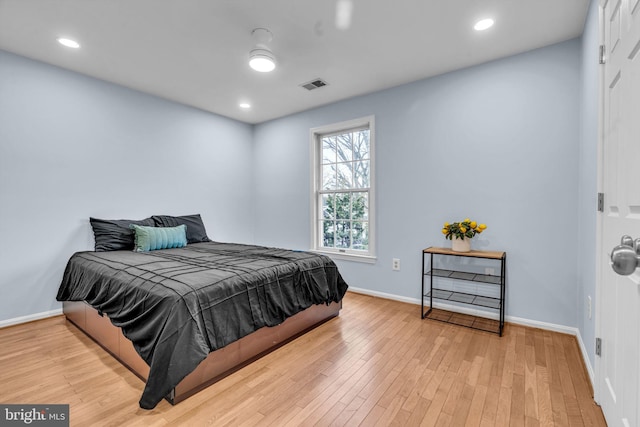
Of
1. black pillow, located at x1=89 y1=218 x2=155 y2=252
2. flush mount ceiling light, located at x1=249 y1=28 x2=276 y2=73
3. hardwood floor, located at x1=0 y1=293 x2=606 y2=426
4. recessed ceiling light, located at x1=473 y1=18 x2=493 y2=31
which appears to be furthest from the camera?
black pillow, located at x1=89 y1=218 x2=155 y2=252

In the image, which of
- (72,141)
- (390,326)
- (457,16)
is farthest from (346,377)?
(72,141)

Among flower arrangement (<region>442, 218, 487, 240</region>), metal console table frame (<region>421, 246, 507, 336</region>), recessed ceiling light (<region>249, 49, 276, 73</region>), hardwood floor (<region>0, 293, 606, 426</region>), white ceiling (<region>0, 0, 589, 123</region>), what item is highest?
white ceiling (<region>0, 0, 589, 123</region>)

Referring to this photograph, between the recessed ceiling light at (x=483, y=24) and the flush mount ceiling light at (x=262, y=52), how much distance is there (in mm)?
1640

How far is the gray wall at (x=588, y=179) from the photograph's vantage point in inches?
73.0

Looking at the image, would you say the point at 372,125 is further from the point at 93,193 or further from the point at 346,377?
the point at 93,193

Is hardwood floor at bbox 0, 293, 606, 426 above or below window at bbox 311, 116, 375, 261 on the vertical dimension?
below

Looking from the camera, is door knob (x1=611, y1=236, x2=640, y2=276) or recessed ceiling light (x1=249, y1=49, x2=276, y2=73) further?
recessed ceiling light (x1=249, y1=49, x2=276, y2=73)

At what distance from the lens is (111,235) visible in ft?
10.4

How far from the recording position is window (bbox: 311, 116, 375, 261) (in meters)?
3.86

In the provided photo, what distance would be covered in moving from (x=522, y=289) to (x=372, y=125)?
2.34m

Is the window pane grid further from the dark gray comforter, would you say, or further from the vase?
the dark gray comforter

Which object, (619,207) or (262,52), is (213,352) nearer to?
(619,207)

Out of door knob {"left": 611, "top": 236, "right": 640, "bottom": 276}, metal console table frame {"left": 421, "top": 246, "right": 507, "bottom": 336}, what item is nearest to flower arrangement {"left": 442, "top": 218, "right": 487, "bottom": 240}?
metal console table frame {"left": 421, "top": 246, "right": 507, "bottom": 336}

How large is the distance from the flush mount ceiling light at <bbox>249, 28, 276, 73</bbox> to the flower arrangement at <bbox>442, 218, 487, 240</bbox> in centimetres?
223
